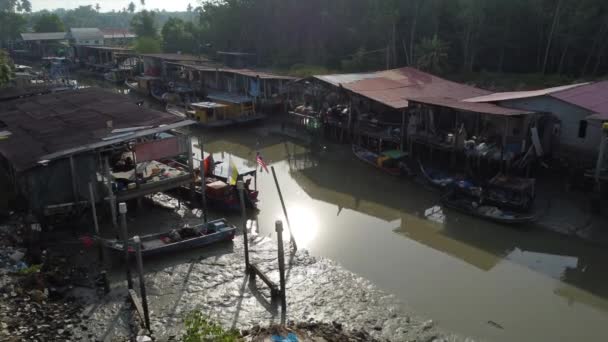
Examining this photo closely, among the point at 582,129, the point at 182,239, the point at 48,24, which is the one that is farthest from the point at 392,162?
the point at 48,24

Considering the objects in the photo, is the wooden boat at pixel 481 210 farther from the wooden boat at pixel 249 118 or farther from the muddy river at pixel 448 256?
the wooden boat at pixel 249 118

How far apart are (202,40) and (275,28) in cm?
1286

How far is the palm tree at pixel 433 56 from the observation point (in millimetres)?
36594

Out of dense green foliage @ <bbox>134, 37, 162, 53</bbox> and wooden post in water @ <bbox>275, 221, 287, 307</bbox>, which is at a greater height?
dense green foliage @ <bbox>134, 37, 162, 53</bbox>

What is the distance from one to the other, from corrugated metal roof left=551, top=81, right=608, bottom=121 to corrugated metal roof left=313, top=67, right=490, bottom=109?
5537mm

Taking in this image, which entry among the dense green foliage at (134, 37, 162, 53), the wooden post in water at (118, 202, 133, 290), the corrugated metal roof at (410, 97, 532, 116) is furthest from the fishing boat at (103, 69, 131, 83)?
the wooden post in water at (118, 202, 133, 290)

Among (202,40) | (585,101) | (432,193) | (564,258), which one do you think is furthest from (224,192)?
(202,40)

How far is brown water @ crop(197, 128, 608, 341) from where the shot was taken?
11.9m

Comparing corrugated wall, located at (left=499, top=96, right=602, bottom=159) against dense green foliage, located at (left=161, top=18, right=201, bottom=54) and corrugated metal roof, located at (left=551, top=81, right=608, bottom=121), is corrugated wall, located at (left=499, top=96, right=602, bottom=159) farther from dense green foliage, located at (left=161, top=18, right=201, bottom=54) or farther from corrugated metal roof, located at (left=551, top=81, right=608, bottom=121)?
dense green foliage, located at (left=161, top=18, right=201, bottom=54)

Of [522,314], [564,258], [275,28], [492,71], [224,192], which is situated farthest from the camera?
[275,28]

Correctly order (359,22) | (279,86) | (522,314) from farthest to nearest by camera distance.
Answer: (359,22), (279,86), (522,314)

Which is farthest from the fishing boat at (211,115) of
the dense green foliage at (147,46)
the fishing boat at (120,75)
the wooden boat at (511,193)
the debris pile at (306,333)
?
the dense green foliage at (147,46)

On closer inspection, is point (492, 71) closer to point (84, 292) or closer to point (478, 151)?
point (478, 151)

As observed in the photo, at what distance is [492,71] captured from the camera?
124ft
